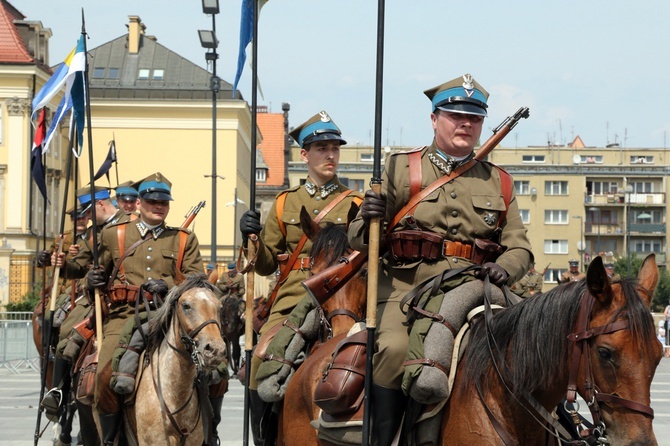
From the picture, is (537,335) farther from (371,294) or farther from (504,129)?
(504,129)

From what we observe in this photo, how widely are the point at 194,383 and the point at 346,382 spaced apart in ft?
14.6

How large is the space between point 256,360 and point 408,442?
2549 mm

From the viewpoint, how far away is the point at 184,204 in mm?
76562

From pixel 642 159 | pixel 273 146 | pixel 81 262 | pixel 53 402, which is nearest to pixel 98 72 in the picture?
pixel 273 146

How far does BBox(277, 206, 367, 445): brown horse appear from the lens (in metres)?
7.25

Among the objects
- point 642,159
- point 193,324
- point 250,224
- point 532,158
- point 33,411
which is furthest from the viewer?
point 642,159

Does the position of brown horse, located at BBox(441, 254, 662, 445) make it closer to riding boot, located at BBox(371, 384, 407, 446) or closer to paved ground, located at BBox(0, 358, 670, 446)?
riding boot, located at BBox(371, 384, 407, 446)

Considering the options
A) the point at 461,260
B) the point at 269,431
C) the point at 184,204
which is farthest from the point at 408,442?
the point at 184,204

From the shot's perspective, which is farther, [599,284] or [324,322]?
[324,322]

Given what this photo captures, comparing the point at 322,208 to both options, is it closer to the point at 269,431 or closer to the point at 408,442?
the point at 269,431

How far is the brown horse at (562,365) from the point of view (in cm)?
518

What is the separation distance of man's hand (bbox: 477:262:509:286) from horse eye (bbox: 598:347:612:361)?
1108 millimetres

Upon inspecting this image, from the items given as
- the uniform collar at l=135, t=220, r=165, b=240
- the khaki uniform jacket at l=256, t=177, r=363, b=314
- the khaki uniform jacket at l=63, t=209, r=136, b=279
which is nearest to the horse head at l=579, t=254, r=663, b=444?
the khaki uniform jacket at l=256, t=177, r=363, b=314

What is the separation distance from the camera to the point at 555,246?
110 m
